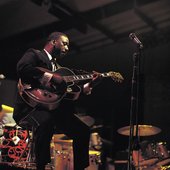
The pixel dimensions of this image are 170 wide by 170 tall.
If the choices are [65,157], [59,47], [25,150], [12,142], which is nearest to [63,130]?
[59,47]

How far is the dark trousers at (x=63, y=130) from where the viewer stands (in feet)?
12.8

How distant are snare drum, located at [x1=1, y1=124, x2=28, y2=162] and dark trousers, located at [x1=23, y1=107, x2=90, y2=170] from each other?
153 cm

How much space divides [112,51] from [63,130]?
551cm

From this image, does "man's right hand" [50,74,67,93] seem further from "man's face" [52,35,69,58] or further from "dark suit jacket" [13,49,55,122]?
"man's face" [52,35,69,58]

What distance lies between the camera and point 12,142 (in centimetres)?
557

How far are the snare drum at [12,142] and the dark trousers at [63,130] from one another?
1.53 metres

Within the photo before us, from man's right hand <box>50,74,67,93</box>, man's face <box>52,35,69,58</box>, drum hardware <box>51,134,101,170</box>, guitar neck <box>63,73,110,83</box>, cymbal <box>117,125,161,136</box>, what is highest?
man's face <box>52,35,69,58</box>

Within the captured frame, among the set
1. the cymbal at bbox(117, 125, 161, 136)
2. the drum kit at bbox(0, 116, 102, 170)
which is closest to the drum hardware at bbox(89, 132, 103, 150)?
the cymbal at bbox(117, 125, 161, 136)

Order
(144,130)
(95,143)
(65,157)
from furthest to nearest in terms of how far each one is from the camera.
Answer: (95,143) < (144,130) < (65,157)

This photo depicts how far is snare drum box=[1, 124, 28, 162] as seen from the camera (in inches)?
215

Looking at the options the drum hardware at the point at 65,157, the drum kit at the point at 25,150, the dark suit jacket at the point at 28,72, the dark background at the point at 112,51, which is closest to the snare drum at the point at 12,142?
the drum kit at the point at 25,150

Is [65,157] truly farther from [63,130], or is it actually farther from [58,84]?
[58,84]

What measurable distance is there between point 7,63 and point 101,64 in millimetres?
2281

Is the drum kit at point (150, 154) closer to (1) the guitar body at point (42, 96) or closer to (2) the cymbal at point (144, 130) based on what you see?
(2) the cymbal at point (144, 130)
